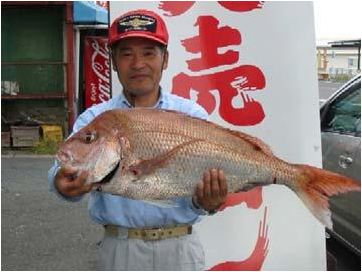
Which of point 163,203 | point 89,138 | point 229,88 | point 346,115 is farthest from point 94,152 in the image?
point 346,115

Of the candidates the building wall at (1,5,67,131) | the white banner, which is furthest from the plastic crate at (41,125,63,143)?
the white banner

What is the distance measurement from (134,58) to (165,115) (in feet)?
1.19

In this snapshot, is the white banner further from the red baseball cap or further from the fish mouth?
the fish mouth

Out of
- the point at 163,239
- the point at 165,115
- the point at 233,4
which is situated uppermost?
the point at 233,4

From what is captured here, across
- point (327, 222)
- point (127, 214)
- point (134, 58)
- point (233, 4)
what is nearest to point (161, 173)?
point (127, 214)

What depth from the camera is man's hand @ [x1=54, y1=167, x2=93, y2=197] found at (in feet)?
→ 6.98

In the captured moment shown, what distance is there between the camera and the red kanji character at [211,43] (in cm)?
373

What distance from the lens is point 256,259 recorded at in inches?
153

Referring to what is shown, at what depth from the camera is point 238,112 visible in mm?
3799

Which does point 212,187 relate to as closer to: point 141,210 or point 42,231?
point 141,210

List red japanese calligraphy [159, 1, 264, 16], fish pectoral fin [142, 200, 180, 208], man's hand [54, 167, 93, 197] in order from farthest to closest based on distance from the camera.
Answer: red japanese calligraphy [159, 1, 264, 16] < fish pectoral fin [142, 200, 180, 208] < man's hand [54, 167, 93, 197]

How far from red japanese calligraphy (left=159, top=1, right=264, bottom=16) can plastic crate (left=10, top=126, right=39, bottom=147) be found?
8.18m

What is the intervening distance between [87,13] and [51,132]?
8.48 ft

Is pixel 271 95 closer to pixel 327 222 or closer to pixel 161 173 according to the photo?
pixel 327 222
